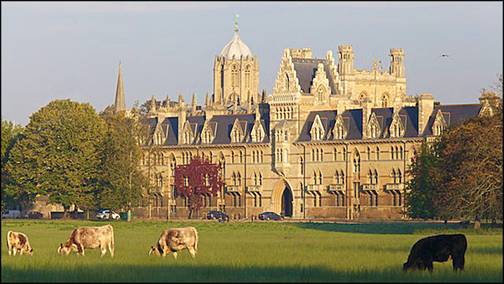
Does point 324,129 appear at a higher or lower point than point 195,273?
higher

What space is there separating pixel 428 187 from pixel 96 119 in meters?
38.2

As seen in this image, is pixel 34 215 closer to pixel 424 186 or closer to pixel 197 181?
pixel 197 181

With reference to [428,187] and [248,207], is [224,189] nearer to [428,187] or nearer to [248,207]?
[248,207]

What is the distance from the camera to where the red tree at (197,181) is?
150m

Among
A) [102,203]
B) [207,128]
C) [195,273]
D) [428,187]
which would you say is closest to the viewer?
[195,273]

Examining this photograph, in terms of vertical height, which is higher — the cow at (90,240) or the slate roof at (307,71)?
the slate roof at (307,71)

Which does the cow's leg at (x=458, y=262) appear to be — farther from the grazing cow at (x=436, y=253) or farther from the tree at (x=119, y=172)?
the tree at (x=119, y=172)

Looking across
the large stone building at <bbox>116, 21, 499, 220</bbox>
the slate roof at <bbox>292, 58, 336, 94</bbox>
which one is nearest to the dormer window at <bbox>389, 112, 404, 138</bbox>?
the large stone building at <bbox>116, 21, 499, 220</bbox>

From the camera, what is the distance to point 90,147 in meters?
124

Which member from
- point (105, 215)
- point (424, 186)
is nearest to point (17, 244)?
point (424, 186)

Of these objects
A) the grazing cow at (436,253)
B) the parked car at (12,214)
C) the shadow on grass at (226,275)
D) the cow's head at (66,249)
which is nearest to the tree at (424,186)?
the cow's head at (66,249)

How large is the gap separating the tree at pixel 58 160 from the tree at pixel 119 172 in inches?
39.1

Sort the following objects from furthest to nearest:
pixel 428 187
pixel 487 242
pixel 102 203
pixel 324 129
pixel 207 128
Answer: pixel 207 128 < pixel 324 129 < pixel 102 203 < pixel 428 187 < pixel 487 242

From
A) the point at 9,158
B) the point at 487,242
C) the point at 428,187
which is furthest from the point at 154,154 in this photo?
the point at 487,242
